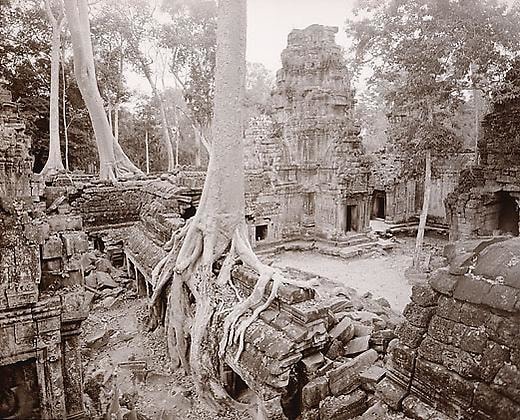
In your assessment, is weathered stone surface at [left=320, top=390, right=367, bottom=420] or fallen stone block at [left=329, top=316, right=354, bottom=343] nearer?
weathered stone surface at [left=320, top=390, right=367, bottom=420]

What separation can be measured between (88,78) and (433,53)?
37.1ft

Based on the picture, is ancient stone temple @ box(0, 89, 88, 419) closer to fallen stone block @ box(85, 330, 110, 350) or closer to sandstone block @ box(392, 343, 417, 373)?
sandstone block @ box(392, 343, 417, 373)

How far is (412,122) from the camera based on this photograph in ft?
38.9

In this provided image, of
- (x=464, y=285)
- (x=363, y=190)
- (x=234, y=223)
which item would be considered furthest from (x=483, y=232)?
(x=464, y=285)

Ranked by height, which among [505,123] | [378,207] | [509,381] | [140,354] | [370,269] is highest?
[505,123]

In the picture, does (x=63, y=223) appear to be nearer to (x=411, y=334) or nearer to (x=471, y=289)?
(x=411, y=334)

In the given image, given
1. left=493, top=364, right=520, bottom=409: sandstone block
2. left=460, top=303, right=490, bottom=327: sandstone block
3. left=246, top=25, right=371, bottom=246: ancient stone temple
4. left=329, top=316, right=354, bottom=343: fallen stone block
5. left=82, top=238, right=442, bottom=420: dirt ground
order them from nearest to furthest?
left=493, top=364, right=520, bottom=409: sandstone block → left=460, top=303, right=490, bottom=327: sandstone block → left=82, top=238, right=442, bottom=420: dirt ground → left=329, top=316, right=354, bottom=343: fallen stone block → left=246, top=25, right=371, bottom=246: ancient stone temple

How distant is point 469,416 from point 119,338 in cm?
700

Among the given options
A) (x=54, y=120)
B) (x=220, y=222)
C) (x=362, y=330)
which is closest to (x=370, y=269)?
(x=362, y=330)

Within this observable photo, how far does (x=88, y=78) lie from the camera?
1430 cm

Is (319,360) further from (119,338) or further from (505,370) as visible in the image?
(119,338)

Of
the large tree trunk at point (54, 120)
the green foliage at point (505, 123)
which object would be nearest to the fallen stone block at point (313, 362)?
the green foliage at point (505, 123)

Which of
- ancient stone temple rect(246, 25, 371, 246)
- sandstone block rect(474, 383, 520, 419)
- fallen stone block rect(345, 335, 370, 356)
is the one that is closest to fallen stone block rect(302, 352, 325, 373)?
fallen stone block rect(345, 335, 370, 356)

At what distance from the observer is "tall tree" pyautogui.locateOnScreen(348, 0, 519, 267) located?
10578 mm
